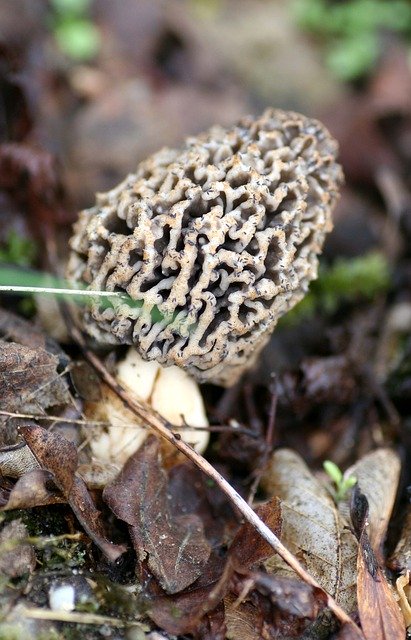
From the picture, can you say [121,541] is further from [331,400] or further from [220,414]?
[331,400]

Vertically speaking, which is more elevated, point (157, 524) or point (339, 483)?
point (339, 483)

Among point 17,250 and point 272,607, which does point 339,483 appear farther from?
point 17,250

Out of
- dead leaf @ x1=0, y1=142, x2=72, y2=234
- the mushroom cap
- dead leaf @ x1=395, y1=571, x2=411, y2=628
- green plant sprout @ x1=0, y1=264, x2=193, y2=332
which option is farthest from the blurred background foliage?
dead leaf @ x1=395, y1=571, x2=411, y2=628

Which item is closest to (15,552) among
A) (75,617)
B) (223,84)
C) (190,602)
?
(75,617)

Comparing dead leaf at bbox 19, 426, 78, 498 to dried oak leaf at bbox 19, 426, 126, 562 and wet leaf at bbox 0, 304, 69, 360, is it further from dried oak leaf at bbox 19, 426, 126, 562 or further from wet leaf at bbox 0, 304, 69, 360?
wet leaf at bbox 0, 304, 69, 360

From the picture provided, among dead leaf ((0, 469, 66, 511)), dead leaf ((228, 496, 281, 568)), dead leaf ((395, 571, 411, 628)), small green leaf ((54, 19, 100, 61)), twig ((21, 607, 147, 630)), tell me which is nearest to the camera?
twig ((21, 607, 147, 630))

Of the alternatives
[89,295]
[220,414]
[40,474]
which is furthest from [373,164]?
[40,474]
